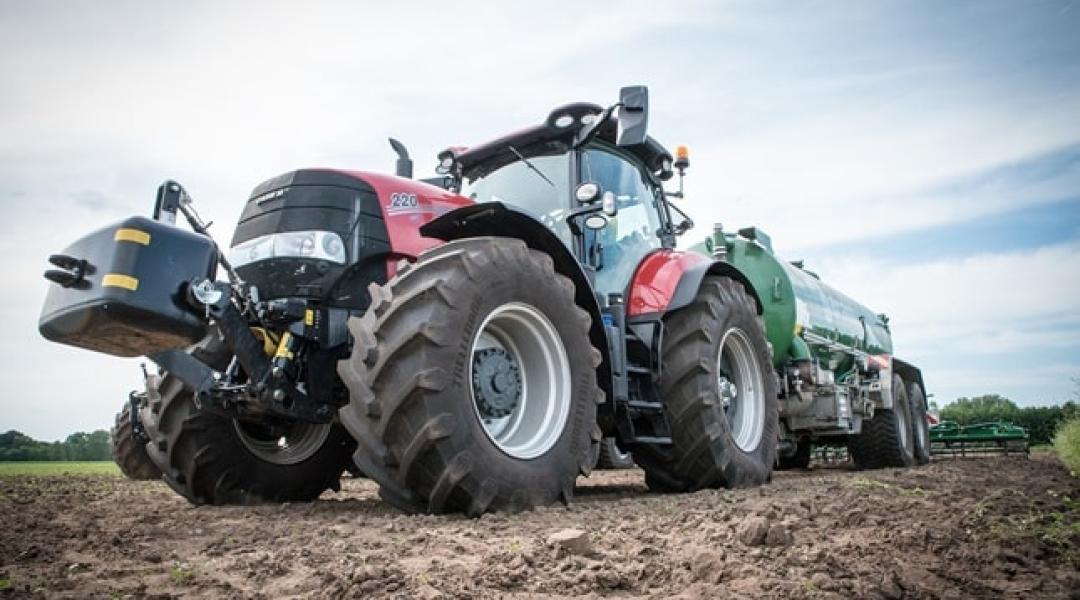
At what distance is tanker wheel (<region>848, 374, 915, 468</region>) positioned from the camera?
411 inches

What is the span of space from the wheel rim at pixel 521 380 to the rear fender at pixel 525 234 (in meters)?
0.51

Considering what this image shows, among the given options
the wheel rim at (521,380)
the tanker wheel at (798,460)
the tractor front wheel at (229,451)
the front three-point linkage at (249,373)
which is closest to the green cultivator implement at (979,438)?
the tanker wheel at (798,460)

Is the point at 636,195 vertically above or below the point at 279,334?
above

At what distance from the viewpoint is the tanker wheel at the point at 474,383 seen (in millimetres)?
3146

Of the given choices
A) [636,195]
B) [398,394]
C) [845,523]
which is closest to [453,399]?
[398,394]

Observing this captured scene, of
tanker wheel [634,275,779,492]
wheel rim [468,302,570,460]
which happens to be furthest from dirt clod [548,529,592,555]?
tanker wheel [634,275,779,492]

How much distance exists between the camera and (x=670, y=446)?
5.02 meters

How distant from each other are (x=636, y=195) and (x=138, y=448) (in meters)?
7.33

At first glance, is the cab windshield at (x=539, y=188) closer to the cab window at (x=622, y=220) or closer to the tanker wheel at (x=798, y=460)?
the cab window at (x=622, y=220)

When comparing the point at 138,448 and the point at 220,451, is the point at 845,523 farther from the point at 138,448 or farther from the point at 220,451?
the point at 138,448

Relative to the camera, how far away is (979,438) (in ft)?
48.9

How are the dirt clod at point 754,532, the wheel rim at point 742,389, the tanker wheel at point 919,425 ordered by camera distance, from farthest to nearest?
the tanker wheel at point 919,425, the wheel rim at point 742,389, the dirt clod at point 754,532

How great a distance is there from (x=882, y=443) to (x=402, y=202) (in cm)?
854

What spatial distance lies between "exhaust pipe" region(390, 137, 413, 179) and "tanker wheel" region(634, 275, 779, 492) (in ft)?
7.00
